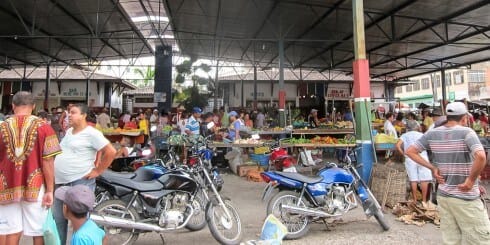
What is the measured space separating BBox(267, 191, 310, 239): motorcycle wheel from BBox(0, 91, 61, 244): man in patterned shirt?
2535 millimetres

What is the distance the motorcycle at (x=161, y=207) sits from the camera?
395 centimetres

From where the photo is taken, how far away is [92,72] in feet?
79.7

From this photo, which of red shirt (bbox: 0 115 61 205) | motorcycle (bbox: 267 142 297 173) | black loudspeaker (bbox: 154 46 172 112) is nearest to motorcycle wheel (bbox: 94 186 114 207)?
red shirt (bbox: 0 115 61 205)

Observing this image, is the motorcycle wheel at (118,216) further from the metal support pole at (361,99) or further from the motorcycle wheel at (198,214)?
the metal support pole at (361,99)

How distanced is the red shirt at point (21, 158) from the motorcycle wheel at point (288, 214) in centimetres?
261

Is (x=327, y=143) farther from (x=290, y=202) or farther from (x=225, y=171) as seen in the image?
(x=290, y=202)

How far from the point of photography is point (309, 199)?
465 cm

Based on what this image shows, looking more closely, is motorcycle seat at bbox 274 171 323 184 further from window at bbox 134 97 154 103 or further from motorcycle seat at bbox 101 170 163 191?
window at bbox 134 97 154 103

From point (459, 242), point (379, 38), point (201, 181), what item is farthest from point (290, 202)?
point (379, 38)

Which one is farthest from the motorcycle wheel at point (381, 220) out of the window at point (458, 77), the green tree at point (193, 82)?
the window at point (458, 77)

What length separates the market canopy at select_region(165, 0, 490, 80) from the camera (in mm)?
11297

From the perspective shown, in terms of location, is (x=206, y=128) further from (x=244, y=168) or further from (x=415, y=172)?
(x=415, y=172)

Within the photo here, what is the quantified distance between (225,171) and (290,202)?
18.1 feet

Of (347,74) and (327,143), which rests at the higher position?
(347,74)
